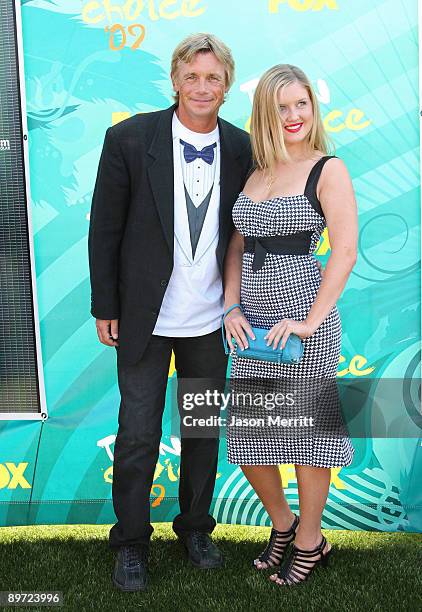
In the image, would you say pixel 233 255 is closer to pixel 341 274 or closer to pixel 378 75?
pixel 341 274

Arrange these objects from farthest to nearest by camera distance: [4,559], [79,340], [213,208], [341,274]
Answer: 1. [79,340]
2. [4,559]
3. [213,208]
4. [341,274]

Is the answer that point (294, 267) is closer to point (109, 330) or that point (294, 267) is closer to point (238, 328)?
point (238, 328)

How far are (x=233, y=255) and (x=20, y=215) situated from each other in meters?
0.93

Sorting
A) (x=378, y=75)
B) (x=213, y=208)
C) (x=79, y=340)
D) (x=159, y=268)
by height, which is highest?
(x=378, y=75)

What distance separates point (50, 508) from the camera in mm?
3152

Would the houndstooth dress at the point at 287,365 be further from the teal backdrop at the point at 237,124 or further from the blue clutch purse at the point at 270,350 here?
the teal backdrop at the point at 237,124

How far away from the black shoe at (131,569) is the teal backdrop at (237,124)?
55 centimetres

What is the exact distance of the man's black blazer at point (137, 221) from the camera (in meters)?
2.43

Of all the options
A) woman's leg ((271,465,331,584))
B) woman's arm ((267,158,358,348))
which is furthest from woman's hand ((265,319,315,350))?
woman's leg ((271,465,331,584))

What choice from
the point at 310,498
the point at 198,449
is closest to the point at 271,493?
the point at 310,498

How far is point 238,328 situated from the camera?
241 cm

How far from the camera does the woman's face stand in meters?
2.35

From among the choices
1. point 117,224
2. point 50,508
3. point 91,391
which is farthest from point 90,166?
point 50,508

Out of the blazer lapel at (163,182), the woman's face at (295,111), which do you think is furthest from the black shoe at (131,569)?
the woman's face at (295,111)
